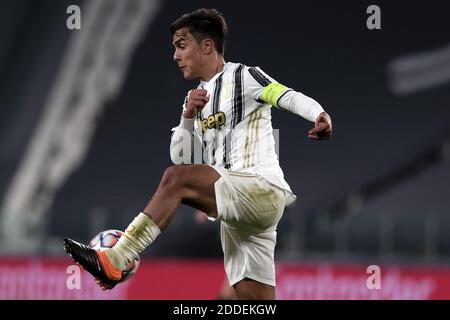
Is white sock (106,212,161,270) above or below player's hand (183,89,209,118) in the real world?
below

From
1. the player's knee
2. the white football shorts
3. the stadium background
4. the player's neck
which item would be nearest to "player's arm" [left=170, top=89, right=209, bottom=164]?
the player's neck

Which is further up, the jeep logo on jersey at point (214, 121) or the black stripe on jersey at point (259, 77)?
the black stripe on jersey at point (259, 77)

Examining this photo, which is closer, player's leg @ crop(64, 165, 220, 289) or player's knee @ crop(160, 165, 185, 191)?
player's leg @ crop(64, 165, 220, 289)

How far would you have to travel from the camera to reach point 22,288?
1035 cm

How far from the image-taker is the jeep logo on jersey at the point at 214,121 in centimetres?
481

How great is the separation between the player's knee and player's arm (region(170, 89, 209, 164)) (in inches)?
18.8

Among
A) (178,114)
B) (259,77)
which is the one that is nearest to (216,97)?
(259,77)

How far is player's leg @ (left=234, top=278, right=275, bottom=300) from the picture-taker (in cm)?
500

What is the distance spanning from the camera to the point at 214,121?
4.84 metres

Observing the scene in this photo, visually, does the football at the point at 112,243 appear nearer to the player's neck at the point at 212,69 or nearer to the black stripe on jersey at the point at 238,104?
the black stripe on jersey at the point at 238,104

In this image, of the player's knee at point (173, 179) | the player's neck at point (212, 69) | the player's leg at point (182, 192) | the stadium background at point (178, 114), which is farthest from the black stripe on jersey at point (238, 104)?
the stadium background at point (178, 114)

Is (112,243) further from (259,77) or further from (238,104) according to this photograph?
(259,77)

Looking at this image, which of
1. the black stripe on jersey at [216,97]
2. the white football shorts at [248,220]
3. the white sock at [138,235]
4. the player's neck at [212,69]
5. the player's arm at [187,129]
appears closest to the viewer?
the white sock at [138,235]

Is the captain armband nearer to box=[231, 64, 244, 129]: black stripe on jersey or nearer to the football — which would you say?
box=[231, 64, 244, 129]: black stripe on jersey
